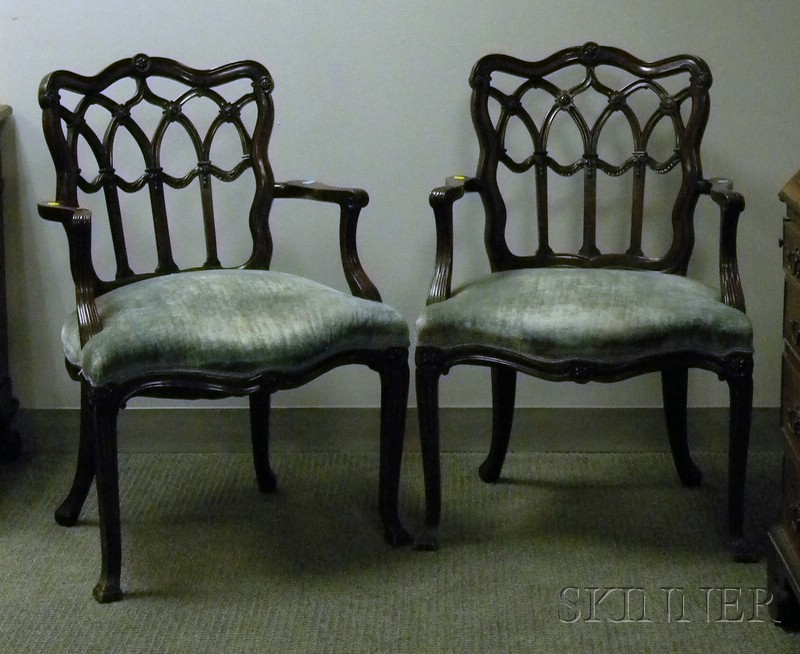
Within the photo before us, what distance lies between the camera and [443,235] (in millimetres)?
2430

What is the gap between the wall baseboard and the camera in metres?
2.93

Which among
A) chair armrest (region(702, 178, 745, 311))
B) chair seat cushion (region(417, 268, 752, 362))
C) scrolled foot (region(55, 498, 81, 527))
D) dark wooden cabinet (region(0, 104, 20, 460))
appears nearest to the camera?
chair seat cushion (region(417, 268, 752, 362))

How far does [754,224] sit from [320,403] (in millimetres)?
1191

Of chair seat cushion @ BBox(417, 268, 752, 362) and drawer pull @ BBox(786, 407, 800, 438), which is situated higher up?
chair seat cushion @ BBox(417, 268, 752, 362)

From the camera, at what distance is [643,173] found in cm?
261

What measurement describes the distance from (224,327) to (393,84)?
89 centimetres

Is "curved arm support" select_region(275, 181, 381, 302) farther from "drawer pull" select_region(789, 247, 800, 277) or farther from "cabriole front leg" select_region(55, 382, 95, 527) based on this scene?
"drawer pull" select_region(789, 247, 800, 277)

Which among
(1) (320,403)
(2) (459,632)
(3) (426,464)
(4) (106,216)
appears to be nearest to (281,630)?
(2) (459,632)

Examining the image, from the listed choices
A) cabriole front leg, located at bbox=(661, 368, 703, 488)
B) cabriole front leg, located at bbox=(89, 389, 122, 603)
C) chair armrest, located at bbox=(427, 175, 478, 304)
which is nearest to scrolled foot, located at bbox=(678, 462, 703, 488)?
cabriole front leg, located at bbox=(661, 368, 703, 488)

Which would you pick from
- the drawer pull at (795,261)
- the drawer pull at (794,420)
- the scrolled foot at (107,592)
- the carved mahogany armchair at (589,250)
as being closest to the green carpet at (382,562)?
the scrolled foot at (107,592)

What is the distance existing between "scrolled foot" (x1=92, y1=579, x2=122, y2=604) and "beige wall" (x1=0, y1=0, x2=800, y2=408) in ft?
2.93

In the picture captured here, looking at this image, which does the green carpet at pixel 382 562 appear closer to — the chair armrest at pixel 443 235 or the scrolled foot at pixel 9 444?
the scrolled foot at pixel 9 444

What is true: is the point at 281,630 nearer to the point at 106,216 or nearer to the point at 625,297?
the point at 625,297

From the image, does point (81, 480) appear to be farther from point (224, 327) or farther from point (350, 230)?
point (350, 230)
